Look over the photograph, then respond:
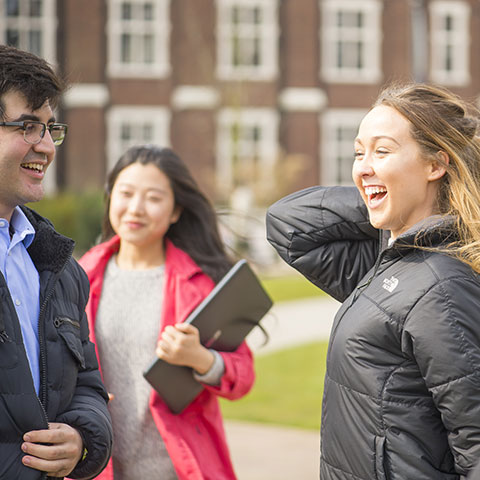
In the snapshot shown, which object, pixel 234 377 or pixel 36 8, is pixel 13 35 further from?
pixel 234 377

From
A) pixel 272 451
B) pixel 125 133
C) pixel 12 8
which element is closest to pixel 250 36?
pixel 125 133

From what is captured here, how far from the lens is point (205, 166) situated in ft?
85.1

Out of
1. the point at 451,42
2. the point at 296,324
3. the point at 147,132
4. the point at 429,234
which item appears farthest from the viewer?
the point at 451,42

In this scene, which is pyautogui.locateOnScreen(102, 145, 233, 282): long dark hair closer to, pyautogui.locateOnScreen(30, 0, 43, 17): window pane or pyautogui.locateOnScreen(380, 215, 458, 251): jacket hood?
pyautogui.locateOnScreen(380, 215, 458, 251): jacket hood

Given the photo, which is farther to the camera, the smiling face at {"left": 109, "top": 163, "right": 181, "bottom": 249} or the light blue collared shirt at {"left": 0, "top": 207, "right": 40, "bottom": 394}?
the smiling face at {"left": 109, "top": 163, "right": 181, "bottom": 249}

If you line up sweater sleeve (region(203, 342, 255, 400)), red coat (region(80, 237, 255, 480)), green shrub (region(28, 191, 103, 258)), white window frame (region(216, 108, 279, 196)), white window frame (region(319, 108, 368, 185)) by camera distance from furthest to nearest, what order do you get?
1. white window frame (region(319, 108, 368, 185))
2. white window frame (region(216, 108, 279, 196))
3. green shrub (region(28, 191, 103, 258))
4. sweater sleeve (region(203, 342, 255, 400))
5. red coat (region(80, 237, 255, 480))

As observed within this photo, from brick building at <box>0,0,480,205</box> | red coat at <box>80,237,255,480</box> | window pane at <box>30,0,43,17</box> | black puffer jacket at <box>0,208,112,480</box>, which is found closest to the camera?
black puffer jacket at <box>0,208,112,480</box>

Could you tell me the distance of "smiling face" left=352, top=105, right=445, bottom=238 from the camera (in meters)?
2.22

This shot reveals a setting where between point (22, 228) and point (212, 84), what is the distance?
23844 mm

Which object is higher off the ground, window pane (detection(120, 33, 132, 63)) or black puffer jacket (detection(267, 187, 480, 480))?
window pane (detection(120, 33, 132, 63))

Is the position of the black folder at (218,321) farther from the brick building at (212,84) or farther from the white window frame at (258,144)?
the brick building at (212,84)

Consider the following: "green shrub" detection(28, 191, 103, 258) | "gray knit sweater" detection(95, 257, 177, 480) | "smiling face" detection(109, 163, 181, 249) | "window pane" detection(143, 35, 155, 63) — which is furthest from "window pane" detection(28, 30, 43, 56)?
"gray knit sweater" detection(95, 257, 177, 480)

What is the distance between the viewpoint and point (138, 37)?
2633 cm

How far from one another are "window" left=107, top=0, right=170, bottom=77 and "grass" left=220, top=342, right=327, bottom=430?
1816cm
